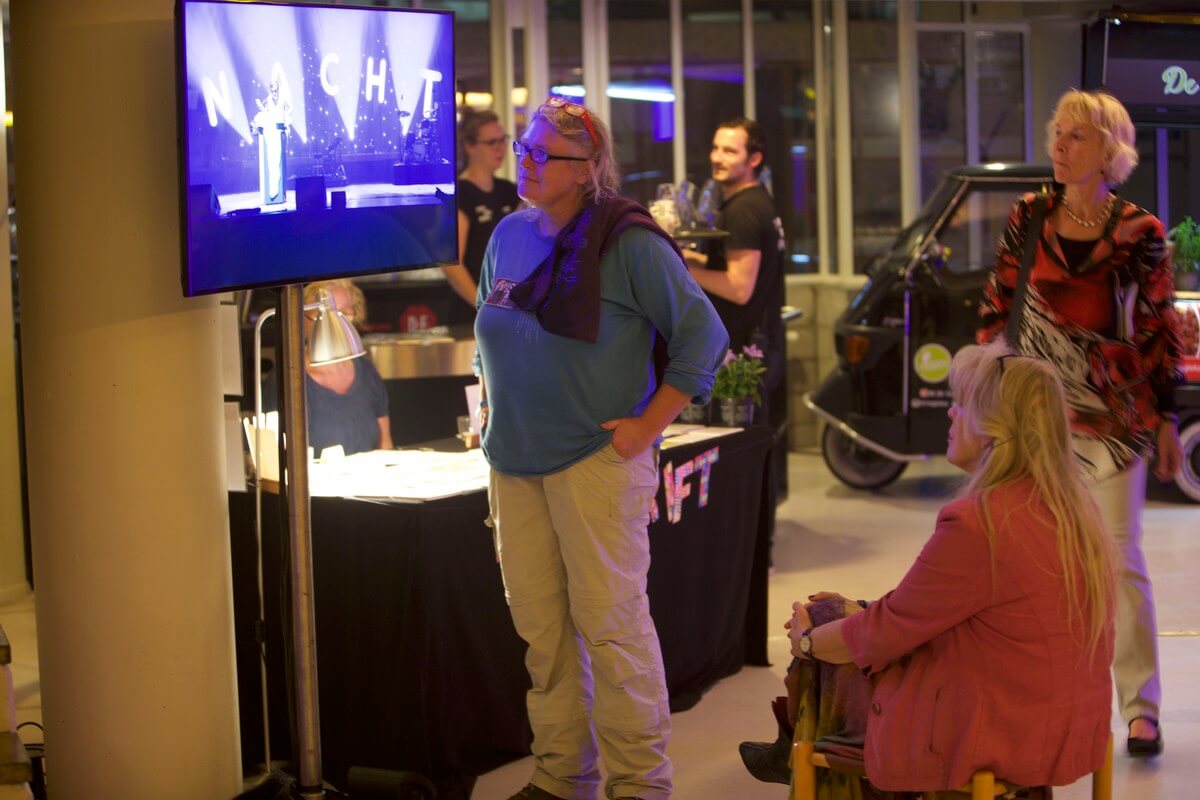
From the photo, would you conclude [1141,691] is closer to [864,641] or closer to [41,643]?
[864,641]

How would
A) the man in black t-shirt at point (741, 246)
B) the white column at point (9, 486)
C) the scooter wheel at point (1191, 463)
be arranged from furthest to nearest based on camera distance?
the scooter wheel at point (1191, 463), the white column at point (9, 486), the man in black t-shirt at point (741, 246)

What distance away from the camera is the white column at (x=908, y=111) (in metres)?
9.97

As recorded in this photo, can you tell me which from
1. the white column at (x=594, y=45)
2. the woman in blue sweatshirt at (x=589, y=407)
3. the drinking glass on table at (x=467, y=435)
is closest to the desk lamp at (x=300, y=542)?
the woman in blue sweatshirt at (x=589, y=407)

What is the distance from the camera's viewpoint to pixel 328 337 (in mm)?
4309

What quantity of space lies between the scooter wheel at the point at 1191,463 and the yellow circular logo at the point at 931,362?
1257 mm

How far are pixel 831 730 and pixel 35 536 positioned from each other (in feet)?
5.88

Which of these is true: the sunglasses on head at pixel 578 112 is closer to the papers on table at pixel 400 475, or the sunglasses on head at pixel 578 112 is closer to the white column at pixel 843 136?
the papers on table at pixel 400 475

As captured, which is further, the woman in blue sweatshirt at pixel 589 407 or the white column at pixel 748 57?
the white column at pixel 748 57

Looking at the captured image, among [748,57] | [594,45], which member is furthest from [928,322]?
[594,45]

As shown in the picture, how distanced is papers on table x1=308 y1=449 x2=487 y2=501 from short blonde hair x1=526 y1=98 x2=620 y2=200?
34.9 inches

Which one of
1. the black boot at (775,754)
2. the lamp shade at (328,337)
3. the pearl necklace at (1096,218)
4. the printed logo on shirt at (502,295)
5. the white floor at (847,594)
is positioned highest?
the pearl necklace at (1096,218)

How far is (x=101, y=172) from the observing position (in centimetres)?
328

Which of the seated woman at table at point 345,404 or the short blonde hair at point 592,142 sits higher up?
the short blonde hair at point 592,142

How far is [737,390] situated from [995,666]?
9.46 feet
